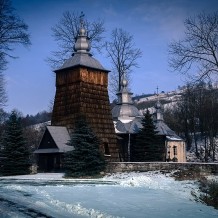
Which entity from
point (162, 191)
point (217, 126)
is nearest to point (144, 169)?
point (162, 191)

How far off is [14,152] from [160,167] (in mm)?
11384

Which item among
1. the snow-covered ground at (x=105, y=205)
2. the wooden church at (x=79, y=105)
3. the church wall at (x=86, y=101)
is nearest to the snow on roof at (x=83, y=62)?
the wooden church at (x=79, y=105)

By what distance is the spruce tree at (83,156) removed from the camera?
27.2m

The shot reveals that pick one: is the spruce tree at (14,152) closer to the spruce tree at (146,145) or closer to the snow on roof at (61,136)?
the snow on roof at (61,136)

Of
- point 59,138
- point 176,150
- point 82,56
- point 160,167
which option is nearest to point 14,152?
point 59,138

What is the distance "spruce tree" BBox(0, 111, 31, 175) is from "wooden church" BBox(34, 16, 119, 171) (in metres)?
2.07

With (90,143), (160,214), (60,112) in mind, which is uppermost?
(60,112)

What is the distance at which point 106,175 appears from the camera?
27.3 meters

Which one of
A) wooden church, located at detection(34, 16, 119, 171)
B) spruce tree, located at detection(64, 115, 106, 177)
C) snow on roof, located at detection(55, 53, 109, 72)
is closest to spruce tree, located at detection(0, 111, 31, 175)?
wooden church, located at detection(34, 16, 119, 171)

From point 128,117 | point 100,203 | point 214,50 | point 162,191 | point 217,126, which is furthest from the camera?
point 217,126

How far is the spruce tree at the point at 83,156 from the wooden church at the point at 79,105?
163 inches

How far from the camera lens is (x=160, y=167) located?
91.1 ft

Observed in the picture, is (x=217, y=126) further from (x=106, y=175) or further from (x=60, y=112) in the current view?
(x=106, y=175)

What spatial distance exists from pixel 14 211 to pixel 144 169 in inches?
720
